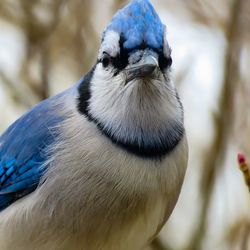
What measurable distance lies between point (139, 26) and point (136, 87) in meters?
0.19

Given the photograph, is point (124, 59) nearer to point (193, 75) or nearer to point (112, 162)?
point (112, 162)

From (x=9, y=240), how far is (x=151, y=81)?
0.71m

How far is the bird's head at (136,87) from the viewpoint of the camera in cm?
225

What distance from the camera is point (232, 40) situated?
11.0 feet

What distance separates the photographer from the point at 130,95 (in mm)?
2324

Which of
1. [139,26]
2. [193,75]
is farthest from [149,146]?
[193,75]

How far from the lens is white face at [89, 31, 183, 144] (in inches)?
89.9

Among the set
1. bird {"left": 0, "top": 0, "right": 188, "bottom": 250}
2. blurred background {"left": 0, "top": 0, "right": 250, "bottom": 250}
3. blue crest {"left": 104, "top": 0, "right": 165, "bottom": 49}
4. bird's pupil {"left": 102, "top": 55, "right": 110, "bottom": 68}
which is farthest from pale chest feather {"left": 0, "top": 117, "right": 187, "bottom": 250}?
blurred background {"left": 0, "top": 0, "right": 250, "bottom": 250}

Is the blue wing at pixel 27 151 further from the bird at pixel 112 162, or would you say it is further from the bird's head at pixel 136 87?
the bird's head at pixel 136 87

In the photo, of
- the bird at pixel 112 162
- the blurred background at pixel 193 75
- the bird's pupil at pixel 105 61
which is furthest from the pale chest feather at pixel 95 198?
the blurred background at pixel 193 75

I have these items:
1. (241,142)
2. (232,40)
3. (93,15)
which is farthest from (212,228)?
(93,15)

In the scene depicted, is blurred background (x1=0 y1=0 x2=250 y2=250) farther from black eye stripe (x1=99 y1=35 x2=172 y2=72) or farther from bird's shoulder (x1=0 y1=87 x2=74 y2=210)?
black eye stripe (x1=99 y1=35 x2=172 y2=72)

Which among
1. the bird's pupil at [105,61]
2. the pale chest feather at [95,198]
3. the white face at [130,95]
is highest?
the bird's pupil at [105,61]

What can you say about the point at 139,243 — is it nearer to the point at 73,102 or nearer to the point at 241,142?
the point at 73,102
